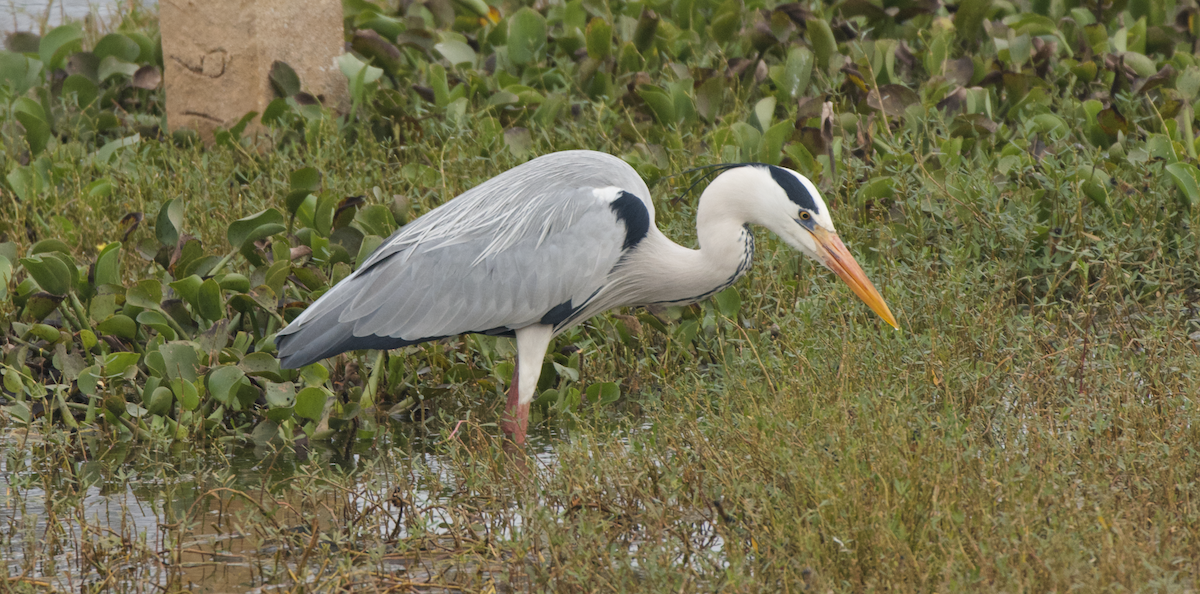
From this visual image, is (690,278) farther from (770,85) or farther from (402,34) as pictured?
(402,34)

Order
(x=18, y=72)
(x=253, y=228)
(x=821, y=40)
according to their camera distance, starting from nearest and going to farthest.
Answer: (x=253, y=228) < (x=821, y=40) < (x=18, y=72)

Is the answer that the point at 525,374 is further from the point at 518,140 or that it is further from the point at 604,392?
the point at 518,140

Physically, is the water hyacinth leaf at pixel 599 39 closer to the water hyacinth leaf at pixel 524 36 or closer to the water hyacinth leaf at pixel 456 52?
the water hyacinth leaf at pixel 524 36

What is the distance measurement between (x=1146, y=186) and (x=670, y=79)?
233cm

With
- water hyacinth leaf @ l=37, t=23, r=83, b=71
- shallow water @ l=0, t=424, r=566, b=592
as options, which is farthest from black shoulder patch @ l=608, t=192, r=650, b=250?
water hyacinth leaf @ l=37, t=23, r=83, b=71

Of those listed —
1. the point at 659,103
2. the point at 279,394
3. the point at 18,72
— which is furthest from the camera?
the point at 18,72

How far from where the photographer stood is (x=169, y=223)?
4.55 meters

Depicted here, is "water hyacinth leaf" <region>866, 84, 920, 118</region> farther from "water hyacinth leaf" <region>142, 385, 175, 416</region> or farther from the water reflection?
the water reflection

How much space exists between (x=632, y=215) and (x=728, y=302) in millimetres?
676

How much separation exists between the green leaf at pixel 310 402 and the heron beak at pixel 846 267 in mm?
1556

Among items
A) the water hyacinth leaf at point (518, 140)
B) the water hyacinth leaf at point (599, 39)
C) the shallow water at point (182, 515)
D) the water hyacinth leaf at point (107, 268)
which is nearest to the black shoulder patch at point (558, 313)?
the shallow water at point (182, 515)

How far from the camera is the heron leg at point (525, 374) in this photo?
3.89m

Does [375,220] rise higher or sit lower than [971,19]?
lower

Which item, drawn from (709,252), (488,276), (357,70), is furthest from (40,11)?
(709,252)
